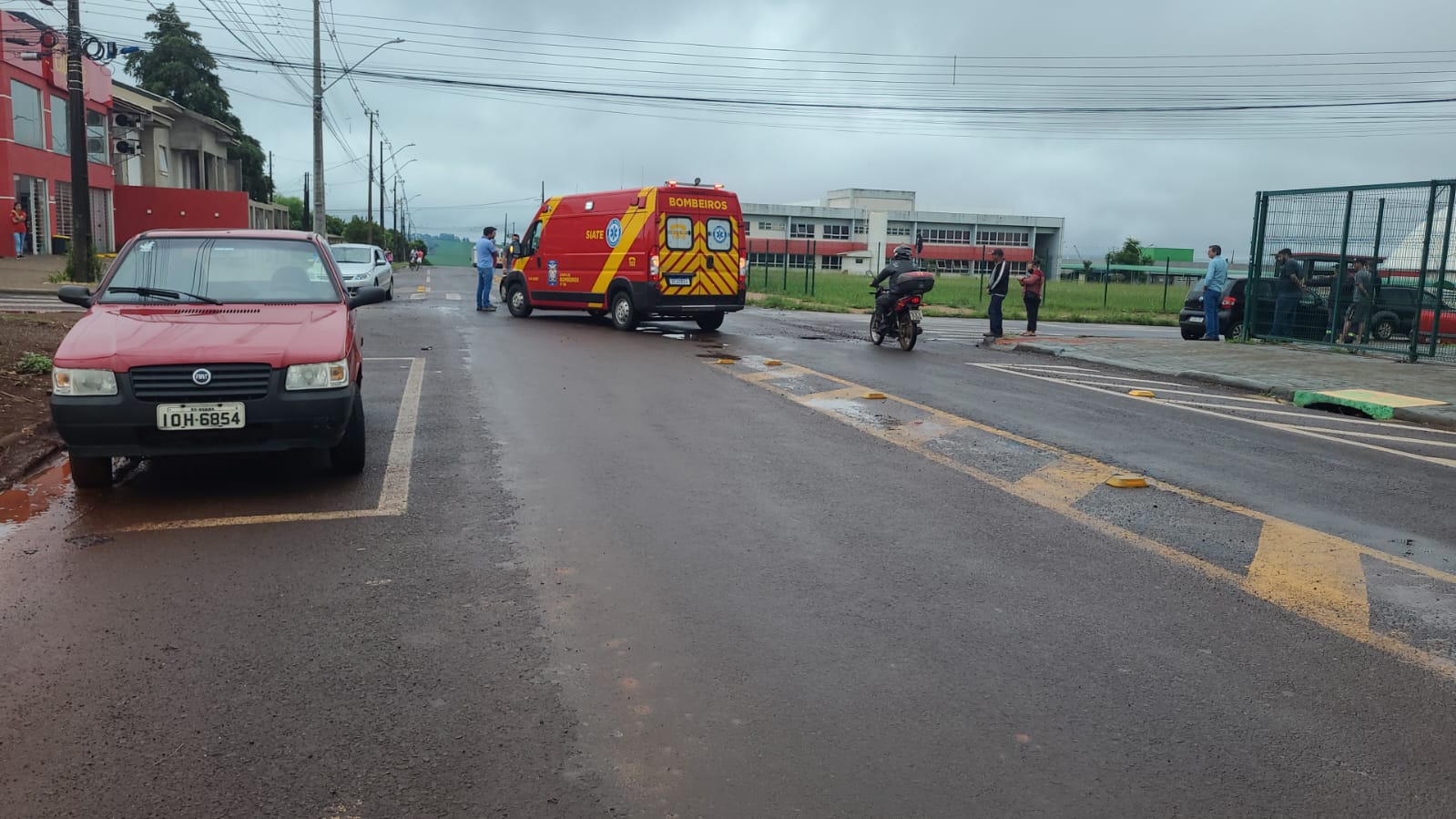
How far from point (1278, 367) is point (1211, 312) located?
17.7 feet

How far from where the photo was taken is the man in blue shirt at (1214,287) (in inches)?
748

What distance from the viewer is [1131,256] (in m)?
106

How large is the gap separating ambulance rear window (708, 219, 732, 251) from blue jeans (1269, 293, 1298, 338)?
9.22 metres

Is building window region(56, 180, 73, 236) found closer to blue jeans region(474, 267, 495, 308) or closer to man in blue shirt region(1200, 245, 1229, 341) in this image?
blue jeans region(474, 267, 495, 308)

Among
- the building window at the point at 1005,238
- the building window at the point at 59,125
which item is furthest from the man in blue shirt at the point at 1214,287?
the building window at the point at 1005,238

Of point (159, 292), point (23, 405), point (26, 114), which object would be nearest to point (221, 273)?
point (159, 292)

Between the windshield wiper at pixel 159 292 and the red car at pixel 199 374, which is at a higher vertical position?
the windshield wiper at pixel 159 292

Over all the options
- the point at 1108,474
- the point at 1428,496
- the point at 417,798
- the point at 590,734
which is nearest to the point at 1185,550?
the point at 1108,474

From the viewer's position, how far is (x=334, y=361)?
6.23m

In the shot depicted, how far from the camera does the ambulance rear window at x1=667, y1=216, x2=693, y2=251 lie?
17.3 m

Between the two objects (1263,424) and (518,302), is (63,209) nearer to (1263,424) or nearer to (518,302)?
(518,302)

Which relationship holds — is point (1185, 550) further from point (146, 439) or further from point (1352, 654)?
point (146, 439)

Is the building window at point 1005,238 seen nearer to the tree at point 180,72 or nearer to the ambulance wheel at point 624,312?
the tree at point 180,72

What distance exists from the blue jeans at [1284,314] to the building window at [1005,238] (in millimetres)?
82590
